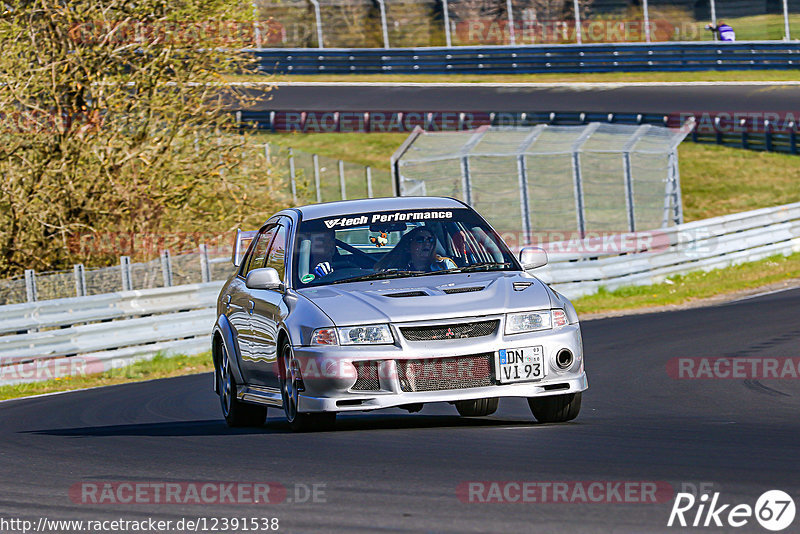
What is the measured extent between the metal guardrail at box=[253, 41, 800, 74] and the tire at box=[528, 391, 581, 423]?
35786 millimetres

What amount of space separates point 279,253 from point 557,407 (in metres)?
2.38

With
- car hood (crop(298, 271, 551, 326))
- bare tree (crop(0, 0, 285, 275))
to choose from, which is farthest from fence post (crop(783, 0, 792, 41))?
car hood (crop(298, 271, 551, 326))

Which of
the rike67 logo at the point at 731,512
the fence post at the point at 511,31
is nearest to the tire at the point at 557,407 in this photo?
the rike67 logo at the point at 731,512

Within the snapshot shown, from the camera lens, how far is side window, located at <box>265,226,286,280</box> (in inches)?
373

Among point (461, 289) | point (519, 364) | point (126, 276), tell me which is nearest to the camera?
point (519, 364)

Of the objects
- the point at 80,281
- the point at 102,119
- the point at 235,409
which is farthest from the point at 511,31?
the point at 235,409

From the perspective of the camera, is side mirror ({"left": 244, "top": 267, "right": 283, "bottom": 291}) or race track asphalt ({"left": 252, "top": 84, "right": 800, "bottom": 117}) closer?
side mirror ({"left": 244, "top": 267, "right": 283, "bottom": 291})

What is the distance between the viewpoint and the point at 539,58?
46375mm

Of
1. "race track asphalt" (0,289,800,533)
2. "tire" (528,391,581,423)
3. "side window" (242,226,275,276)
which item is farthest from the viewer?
"side window" (242,226,275,276)

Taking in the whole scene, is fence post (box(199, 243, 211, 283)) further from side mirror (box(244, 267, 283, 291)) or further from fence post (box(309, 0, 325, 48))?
fence post (box(309, 0, 325, 48))

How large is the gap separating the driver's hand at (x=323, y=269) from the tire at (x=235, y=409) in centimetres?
138

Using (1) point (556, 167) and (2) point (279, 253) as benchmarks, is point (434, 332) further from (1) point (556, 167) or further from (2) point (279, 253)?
(1) point (556, 167)

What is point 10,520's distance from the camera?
623 centimetres

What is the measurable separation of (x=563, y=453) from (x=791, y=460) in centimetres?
118
